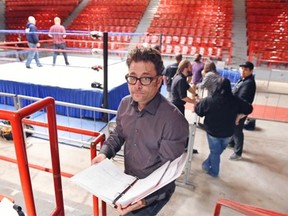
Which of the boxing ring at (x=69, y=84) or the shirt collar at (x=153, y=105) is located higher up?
the shirt collar at (x=153, y=105)

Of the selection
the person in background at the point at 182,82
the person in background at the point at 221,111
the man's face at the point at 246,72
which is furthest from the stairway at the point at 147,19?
the person in background at the point at 221,111

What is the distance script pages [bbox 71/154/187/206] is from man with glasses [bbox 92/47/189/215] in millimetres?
55

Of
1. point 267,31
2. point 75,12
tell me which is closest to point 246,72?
point 267,31

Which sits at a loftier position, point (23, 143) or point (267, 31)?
point (267, 31)

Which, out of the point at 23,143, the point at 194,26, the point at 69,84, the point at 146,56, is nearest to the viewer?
the point at 23,143

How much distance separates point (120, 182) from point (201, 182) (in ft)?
7.08

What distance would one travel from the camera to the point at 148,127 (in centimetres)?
137

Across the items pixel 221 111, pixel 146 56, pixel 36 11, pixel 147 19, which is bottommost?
pixel 221 111

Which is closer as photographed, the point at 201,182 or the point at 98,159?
the point at 98,159

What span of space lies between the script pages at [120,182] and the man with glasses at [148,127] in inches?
2.2

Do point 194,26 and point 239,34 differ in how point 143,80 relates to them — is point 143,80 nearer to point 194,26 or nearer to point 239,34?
point 194,26

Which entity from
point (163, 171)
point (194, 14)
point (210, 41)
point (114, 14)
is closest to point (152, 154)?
point (163, 171)

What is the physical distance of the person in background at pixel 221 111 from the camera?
2914 millimetres

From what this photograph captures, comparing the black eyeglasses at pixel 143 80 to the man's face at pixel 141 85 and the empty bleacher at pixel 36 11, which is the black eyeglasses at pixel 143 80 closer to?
the man's face at pixel 141 85
